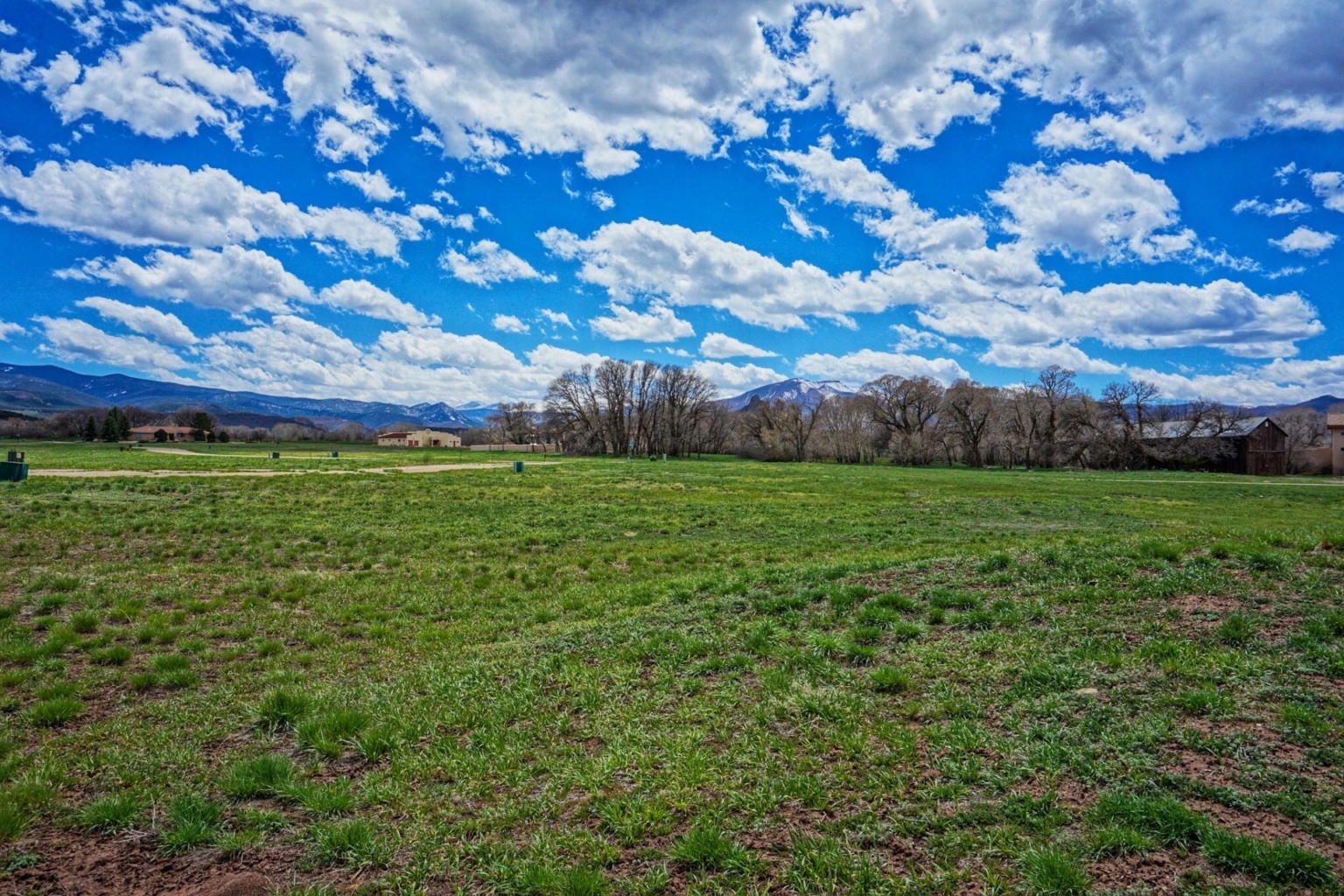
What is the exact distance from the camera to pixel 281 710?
21.5ft

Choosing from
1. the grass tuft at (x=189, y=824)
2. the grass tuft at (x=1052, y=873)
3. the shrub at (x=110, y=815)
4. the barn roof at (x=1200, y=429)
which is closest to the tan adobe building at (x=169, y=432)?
the shrub at (x=110, y=815)

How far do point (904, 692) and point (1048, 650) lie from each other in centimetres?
188

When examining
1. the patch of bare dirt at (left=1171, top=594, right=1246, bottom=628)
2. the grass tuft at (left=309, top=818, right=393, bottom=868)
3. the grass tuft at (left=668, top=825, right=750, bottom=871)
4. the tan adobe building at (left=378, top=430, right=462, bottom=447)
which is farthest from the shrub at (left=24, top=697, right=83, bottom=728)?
the tan adobe building at (left=378, top=430, right=462, bottom=447)

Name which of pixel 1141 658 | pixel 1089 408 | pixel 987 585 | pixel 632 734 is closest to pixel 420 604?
pixel 632 734

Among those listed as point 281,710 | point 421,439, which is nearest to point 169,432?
point 421,439

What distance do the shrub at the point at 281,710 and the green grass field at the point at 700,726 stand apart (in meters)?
0.04

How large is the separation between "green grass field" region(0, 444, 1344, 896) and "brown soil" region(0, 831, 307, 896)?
3cm

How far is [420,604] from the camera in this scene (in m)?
11.1

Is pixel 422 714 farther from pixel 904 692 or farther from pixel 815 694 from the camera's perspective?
pixel 904 692

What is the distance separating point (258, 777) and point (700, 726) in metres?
3.84

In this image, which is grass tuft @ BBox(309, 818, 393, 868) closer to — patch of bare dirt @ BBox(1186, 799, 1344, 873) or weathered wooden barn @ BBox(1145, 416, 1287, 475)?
patch of bare dirt @ BBox(1186, 799, 1344, 873)

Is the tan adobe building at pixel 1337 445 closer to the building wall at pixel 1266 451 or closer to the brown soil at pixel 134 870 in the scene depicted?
the building wall at pixel 1266 451

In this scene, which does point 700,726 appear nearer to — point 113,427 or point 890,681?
point 890,681

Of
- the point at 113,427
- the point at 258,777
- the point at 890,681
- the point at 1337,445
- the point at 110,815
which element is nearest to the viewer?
the point at 110,815
